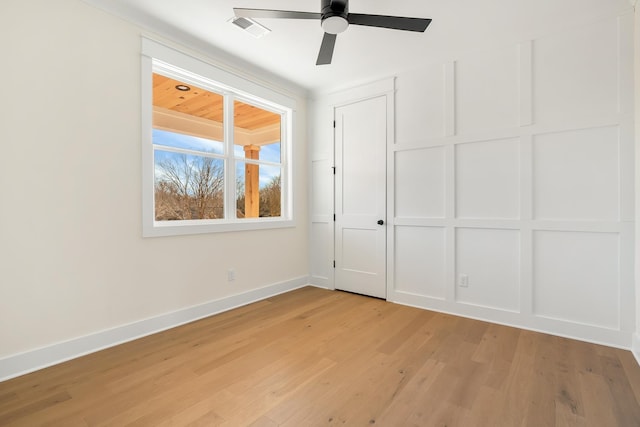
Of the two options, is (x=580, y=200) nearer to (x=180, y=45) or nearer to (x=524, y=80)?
(x=524, y=80)

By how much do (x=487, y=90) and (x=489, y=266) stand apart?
1.74 meters

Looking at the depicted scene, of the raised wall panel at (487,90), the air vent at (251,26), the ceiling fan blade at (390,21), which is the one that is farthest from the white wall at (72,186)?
the raised wall panel at (487,90)

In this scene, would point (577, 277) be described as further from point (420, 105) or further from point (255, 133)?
point (255, 133)

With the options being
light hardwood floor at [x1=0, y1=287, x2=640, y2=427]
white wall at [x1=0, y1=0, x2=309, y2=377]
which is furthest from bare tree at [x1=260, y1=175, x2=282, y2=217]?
light hardwood floor at [x1=0, y1=287, x2=640, y2=427]

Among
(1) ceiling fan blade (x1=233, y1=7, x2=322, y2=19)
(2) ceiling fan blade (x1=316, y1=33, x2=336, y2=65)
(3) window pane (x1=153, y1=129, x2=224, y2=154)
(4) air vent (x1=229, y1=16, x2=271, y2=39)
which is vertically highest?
(4) air vent (x1=229, y1=16, x2=271, y2=39)

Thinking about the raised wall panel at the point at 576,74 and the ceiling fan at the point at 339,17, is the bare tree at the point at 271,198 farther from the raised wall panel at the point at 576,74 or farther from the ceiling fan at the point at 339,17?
the raised wall panel at the point at 576,74

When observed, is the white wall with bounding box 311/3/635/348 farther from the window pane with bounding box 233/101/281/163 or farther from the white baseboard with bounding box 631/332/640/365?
the window pane with bounding box 233/101/281/163

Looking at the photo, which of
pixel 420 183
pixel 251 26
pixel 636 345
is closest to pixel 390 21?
pixel 251 26

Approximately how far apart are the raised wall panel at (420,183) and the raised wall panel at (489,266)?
414 millimetres

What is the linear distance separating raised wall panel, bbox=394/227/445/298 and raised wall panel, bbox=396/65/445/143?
1071 millimetres

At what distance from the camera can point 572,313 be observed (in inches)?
102

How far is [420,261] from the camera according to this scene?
11.1 ft

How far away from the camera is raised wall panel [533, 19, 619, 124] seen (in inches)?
96.1

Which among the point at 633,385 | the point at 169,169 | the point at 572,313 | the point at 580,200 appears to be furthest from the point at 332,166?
the point at 633,385
